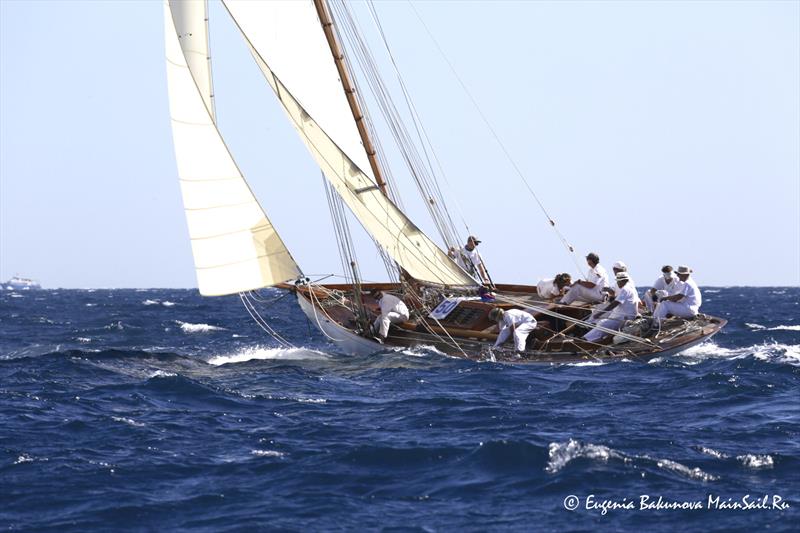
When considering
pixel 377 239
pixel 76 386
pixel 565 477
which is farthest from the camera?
pixel 377 239

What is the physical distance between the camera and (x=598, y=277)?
26.1 metres

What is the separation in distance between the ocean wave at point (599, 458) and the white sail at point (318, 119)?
12679 mm

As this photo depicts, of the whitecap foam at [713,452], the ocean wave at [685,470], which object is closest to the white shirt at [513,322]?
the whitecap foam at [713,452]

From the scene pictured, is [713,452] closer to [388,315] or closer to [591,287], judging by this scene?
[591,287]

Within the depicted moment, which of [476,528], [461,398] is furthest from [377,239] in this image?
[476,528]

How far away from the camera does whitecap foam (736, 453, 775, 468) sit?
12773 mm

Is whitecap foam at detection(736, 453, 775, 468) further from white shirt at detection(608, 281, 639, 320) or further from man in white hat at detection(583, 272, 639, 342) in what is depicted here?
white shirt at detection(608, 281, 639, 320)

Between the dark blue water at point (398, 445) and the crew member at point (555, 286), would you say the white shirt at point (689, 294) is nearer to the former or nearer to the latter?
the dark blue water at point (398, 445)

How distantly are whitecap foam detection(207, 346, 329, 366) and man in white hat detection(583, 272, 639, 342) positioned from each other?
6.81 metres

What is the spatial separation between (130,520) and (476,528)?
3436 millimetres

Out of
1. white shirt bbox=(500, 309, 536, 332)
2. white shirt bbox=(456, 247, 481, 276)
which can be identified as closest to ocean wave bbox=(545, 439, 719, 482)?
white shirt bbox=(500, 309, 536, 332)

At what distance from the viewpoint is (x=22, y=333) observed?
3775 cm

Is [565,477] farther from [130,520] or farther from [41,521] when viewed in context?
[41,521]

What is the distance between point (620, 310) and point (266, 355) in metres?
8.97
